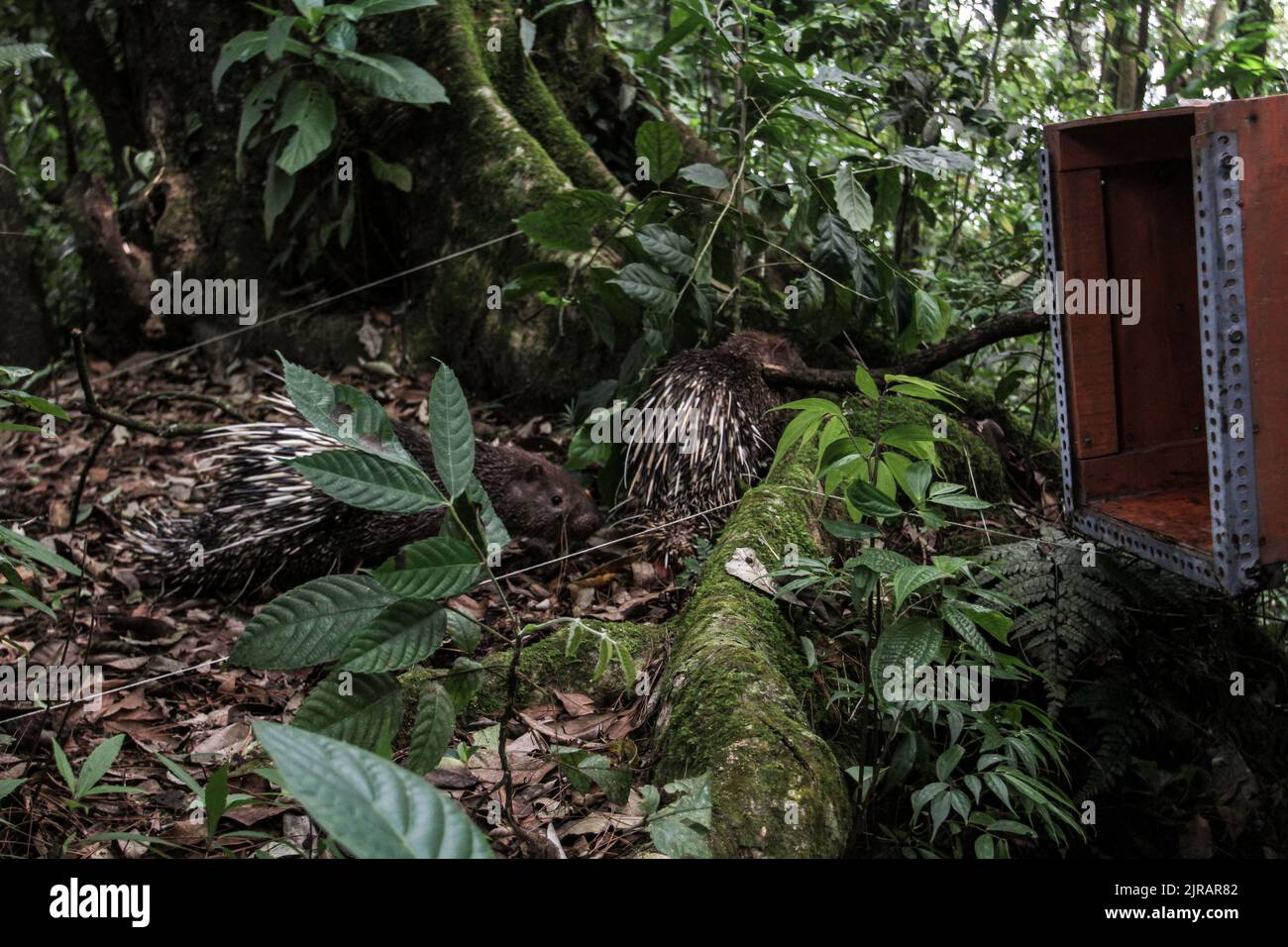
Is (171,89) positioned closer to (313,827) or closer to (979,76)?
(979,76)

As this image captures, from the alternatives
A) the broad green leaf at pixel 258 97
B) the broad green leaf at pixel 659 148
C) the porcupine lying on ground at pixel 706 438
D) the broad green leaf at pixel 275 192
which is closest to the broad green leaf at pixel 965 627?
the porcupine lying on ground at pixel 706 438

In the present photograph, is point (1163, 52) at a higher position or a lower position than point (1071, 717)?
higher

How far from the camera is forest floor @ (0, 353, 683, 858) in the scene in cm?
215

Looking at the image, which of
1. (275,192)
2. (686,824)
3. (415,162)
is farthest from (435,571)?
(415,162)

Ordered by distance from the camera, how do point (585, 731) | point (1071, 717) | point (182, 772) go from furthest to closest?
point (1071, 717), point (585, 731), point (182, 772)

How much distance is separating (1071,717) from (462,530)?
7.20ft

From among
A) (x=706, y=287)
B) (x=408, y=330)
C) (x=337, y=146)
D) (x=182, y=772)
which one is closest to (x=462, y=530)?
(x=182, y=772)

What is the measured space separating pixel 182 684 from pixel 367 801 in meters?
2.38

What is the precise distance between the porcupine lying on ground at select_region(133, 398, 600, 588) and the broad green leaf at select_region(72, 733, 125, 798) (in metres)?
1.86

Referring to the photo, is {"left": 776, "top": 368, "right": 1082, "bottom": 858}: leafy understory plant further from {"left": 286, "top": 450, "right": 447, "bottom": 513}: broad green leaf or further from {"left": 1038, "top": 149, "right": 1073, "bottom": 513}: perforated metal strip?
{"left": 286, "top": 450, "right": 447, "bottom": 513}: broad green leaf

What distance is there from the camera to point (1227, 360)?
230cm

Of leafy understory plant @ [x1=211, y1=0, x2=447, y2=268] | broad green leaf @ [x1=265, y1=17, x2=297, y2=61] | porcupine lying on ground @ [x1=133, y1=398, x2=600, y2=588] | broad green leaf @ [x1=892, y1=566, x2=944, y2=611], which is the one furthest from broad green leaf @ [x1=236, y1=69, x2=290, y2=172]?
broad green leaf @ [x1=892, y1=566, x2=944, y2=611]

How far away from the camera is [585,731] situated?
249 cm

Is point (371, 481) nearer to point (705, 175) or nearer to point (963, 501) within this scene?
point (963, 501)
